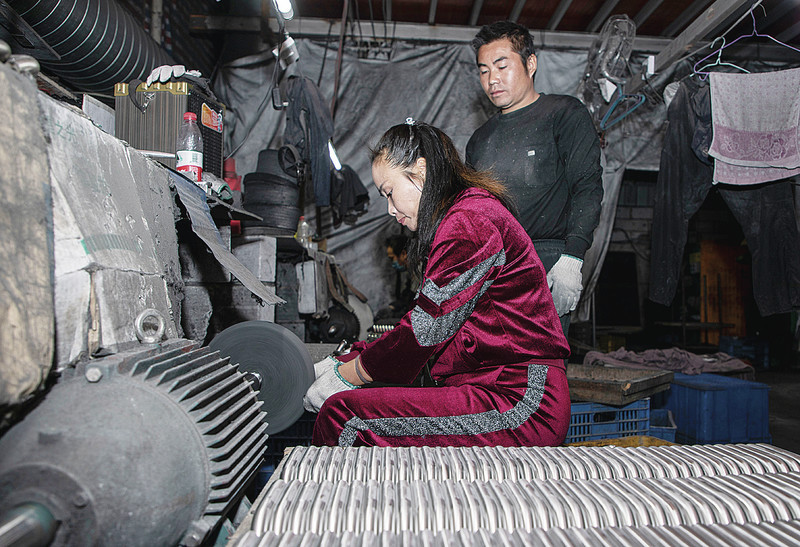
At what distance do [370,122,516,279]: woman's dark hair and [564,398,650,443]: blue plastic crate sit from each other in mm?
1670

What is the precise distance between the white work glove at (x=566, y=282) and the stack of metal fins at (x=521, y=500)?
3.58 ft

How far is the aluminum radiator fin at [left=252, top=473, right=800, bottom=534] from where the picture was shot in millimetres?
Answer: 695

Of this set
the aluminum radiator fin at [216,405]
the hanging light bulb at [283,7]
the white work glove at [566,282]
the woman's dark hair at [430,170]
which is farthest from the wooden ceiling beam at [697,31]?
the aluminum radiator fin at [216,405]

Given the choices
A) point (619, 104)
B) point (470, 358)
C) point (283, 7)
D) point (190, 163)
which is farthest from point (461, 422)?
point (619, 104)

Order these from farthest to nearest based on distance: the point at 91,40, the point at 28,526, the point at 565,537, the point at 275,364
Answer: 1. the point at 91,40
2. the point at 275,364
3. the point at 565,537
4. the point at 28,526

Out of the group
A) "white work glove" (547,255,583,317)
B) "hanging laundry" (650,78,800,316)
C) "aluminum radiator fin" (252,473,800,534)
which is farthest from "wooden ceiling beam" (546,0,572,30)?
"aluminum radiator fin" (252,473,800,534)

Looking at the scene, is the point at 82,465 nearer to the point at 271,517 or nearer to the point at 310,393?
the point at 271,517

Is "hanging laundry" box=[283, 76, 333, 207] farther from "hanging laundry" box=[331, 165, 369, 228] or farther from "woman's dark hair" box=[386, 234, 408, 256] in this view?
"woman's dark hair" box=[386, 234, 408, 256]

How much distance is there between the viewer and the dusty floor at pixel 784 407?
379cm

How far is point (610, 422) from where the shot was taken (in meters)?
2.66

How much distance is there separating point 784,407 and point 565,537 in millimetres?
5871

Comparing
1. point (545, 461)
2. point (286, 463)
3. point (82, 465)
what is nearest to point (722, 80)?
point (545, 461)

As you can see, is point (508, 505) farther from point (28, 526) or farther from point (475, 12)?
point (475, 12)

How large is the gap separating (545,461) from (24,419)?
0.86 metres
